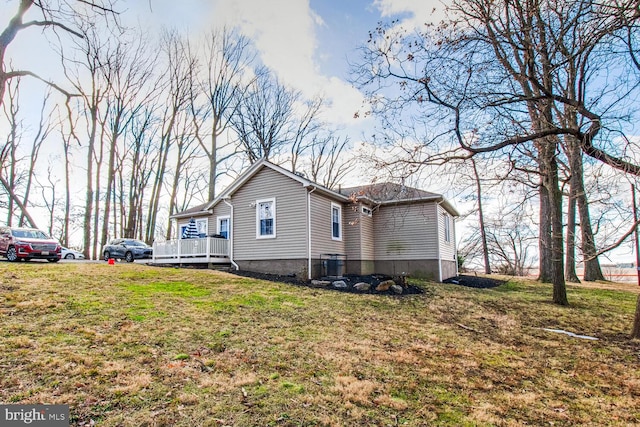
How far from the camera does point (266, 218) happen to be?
13656 mm

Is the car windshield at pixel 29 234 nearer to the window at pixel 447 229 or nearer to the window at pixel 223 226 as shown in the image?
the window at pixel 223 226

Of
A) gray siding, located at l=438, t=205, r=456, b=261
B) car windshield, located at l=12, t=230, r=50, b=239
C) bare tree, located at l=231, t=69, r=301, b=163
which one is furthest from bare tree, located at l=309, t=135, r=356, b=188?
car windshield, located at l=12, t=230, r=50, b=239

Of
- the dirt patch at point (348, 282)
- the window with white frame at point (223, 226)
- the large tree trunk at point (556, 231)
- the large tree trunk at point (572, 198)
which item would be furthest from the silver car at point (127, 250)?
the large tree trunk at point (572, 198)

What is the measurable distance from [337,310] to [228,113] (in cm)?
2174

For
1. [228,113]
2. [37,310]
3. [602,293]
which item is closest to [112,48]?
[228,113]

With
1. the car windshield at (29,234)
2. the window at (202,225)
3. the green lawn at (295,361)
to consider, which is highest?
the window at (202,225)

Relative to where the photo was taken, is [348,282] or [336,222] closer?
[348,282]

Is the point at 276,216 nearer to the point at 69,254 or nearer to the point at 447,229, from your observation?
the point at 447,229

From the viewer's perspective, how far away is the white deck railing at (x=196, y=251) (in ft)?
48.5

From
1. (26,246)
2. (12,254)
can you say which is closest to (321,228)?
(26,246)

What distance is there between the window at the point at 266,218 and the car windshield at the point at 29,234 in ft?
30.8

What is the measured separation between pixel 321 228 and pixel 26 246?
38.2 feet

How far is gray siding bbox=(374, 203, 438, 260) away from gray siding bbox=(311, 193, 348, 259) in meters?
2.47

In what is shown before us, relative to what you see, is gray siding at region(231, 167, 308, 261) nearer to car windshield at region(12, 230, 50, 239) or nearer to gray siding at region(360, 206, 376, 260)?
gray siding at region(360, 206, 376, 260)
